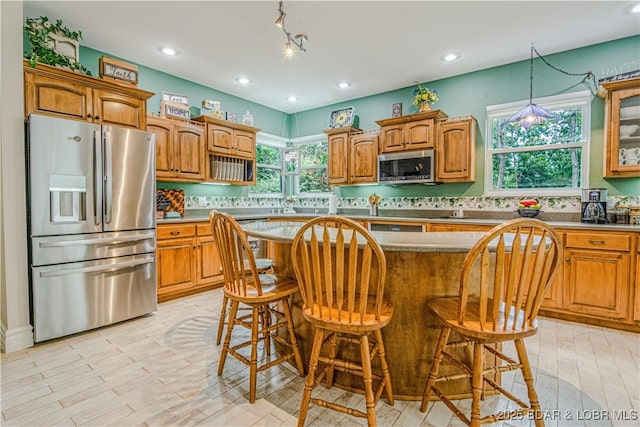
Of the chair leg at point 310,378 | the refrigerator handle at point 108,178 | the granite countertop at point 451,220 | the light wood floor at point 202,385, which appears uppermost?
the refrigerator handle at point 108,178

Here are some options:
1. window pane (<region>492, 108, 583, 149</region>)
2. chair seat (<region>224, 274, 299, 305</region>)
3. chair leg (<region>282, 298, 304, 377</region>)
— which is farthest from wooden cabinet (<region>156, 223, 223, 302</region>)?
window pane (<region>492, 108, 583, 149</region>)

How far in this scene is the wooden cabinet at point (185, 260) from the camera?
3.55 metres

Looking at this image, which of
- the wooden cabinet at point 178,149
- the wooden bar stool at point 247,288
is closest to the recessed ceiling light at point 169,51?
the wooden cabinet at point 178,149

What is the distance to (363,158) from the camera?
475 centimetres

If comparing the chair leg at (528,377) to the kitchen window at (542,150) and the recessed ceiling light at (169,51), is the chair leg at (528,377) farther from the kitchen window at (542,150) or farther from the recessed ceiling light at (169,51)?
the recessed ceiling light at (169,51)

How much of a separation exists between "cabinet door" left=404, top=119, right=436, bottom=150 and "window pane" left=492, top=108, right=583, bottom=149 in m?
0.77

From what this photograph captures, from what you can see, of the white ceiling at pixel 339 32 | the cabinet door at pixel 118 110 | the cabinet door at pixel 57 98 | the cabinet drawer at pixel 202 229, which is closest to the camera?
the cabinet door at pixel 57 98

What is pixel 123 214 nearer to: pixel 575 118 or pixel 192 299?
pixel 192 299

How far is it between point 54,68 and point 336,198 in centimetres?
365

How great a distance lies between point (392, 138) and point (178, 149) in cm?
281

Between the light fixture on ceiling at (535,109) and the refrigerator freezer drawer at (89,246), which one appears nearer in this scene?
the refrigerator freezer drawer at (89,246)

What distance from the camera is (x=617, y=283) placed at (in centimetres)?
285

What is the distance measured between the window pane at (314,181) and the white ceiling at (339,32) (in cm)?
179

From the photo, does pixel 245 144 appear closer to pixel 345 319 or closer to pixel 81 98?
pixel 81 98
